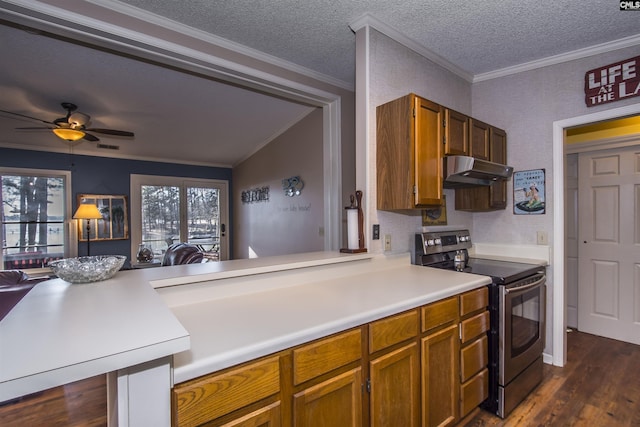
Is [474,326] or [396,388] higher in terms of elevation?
[474,326]

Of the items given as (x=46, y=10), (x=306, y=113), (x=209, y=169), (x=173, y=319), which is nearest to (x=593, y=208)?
(x=306, y=113)

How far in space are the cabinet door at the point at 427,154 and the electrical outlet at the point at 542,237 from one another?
3.92 ft

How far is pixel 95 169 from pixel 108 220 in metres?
0.85

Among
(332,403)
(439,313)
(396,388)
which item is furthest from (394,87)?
(332,403)

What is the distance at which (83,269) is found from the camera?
1.18 m

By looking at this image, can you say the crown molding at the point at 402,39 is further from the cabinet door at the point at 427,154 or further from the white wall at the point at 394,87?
the cabinet door at the point at 427,154

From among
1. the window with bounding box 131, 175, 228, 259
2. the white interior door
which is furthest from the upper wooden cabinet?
the window with bounding box 131, 175, 228, 259

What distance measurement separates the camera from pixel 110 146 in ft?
15.5

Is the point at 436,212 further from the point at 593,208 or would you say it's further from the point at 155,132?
the point at 155,132

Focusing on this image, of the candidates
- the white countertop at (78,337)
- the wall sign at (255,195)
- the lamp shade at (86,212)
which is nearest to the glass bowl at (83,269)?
the white countertop at (78,337)

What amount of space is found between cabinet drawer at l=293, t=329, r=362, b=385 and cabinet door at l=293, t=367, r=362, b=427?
0.05 metres

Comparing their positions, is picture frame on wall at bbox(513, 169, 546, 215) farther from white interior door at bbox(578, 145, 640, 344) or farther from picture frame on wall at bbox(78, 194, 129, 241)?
picture frame on wall at bbox(78, 194, 129, 241)

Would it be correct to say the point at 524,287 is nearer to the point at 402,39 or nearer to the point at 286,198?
the point at 402,39

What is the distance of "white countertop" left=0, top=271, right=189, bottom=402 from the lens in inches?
22.1
